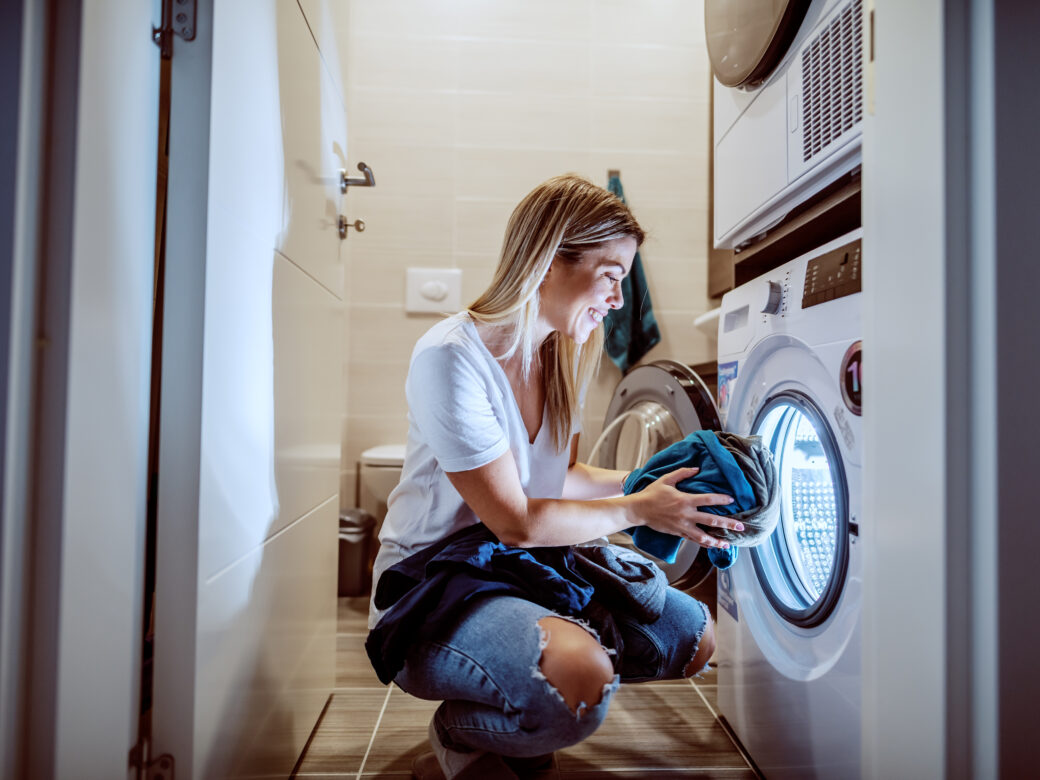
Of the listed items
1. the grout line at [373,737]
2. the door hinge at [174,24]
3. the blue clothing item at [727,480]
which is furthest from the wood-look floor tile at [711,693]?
the door hinge at [174,24]

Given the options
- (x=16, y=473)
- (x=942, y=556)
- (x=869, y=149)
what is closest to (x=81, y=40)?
(x=16, y=473)

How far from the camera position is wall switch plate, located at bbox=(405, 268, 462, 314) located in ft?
8.07

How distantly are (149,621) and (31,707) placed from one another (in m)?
0.18

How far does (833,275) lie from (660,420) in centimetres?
65

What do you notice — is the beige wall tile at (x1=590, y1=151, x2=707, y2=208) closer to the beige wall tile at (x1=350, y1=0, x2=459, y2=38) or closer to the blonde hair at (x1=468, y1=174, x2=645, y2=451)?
the beige wall tile at (x1=350, y1=0, x2=459, y2=38)

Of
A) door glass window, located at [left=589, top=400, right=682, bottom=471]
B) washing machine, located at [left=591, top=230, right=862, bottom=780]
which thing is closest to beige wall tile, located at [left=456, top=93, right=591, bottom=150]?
door glass window, located at [left=589, top=400, right=682, bottom=471]

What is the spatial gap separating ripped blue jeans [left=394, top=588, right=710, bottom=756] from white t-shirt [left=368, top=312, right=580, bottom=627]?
0.17m

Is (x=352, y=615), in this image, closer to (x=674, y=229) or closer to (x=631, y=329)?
(x=631, y=329)

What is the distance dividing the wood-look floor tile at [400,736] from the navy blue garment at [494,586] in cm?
31

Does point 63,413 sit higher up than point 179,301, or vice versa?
point 179,301

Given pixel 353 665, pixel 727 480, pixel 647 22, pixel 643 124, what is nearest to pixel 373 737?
pixel 353 665

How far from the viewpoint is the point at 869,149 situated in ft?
2.00

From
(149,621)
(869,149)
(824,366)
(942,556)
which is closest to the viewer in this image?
(942,556)

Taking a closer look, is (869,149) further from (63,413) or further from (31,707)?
(31,707)
